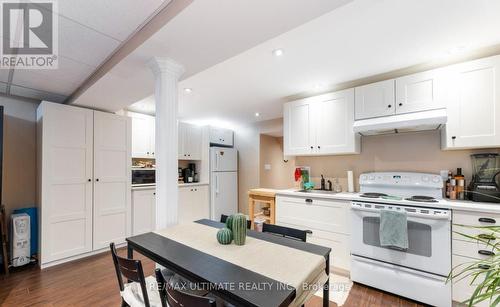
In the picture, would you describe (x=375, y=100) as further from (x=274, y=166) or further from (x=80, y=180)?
(x=80, y=180)

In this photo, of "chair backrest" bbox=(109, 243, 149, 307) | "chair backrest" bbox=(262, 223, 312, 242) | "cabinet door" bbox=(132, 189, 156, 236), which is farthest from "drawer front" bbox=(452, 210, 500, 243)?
"cabinet door" bbox=(132, 189, 156, 236)

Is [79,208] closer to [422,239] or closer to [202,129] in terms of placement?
[202,129]

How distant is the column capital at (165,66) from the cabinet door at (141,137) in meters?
2.36

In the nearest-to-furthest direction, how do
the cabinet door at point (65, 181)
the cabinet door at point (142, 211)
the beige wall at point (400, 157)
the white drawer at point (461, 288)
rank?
the white drawer at point (461, 288), the beige wall at point (400, 157), the cabinet door at point (65, 181), the cabinet door at point (142, 211)

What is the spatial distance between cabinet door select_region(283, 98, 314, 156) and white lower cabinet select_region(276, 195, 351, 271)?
73 centimetres

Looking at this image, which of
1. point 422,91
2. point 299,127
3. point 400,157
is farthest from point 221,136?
point 422,91

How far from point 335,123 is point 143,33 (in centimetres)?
238

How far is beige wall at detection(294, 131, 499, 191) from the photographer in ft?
8.19

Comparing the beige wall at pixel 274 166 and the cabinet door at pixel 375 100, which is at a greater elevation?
the cabinet door at pixel 375 100

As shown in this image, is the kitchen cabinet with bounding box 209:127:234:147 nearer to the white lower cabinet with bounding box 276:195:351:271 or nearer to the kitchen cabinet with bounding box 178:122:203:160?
the kitchen cabinet with bounding box 178:122:203:160

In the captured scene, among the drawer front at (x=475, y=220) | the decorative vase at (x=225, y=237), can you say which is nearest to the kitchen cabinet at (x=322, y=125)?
the drawer front at (x=475, y=220)

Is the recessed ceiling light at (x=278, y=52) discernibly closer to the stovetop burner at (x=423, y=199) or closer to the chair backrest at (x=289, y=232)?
the chair backrest at (x=289, y=232)

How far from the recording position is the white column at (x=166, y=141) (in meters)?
1.99

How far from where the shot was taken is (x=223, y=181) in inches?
209
